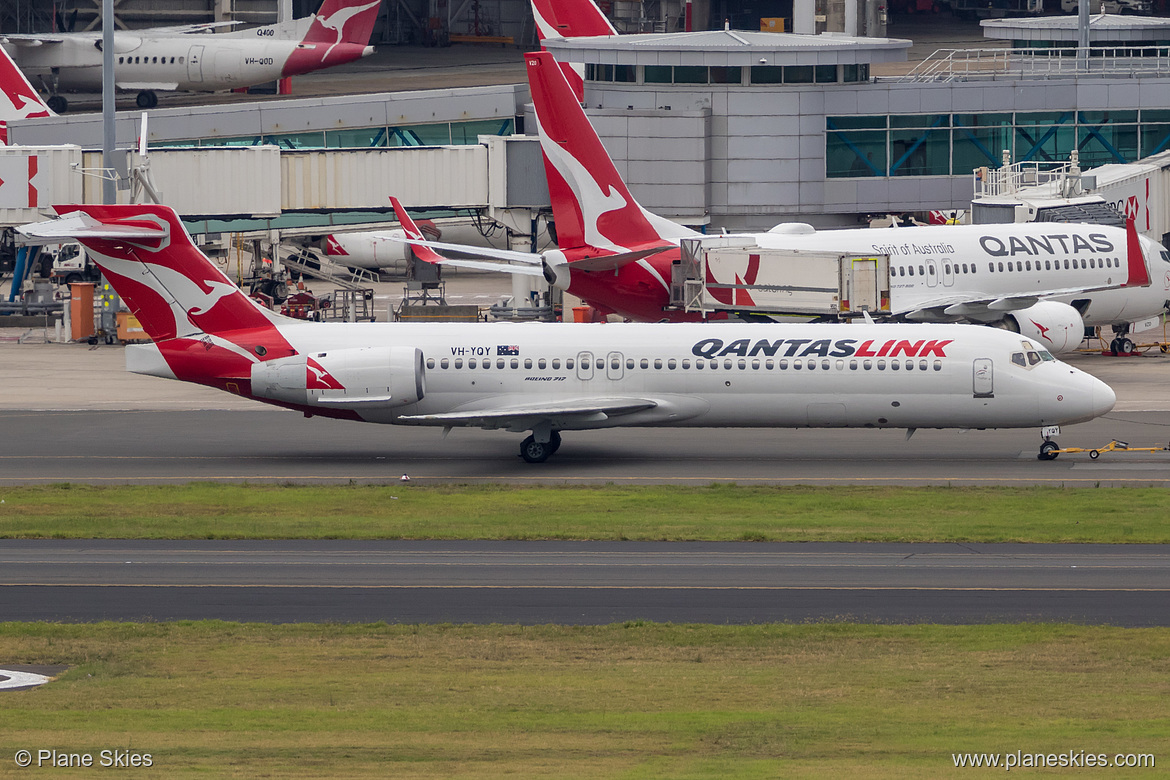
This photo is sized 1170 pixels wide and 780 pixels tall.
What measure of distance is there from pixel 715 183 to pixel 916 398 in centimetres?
2985

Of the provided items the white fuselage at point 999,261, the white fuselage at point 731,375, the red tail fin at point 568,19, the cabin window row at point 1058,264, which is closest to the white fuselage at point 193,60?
the red tail fin at point 568,19

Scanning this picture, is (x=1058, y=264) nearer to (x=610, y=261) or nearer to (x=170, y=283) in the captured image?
(x=610, y=261)

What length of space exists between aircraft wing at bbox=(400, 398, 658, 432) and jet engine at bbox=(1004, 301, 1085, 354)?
19245 millimetres

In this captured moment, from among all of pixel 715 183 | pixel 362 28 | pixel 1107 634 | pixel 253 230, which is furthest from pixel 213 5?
pixel 1107 634

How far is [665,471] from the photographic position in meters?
43.3

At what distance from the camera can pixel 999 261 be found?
197 feet

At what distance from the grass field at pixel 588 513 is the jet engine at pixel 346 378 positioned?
11.3 feet

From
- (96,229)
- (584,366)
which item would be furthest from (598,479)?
(96,229)

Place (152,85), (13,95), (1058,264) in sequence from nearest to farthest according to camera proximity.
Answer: (1058,264), (13,95), (152,85)

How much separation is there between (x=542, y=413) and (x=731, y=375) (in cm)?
509

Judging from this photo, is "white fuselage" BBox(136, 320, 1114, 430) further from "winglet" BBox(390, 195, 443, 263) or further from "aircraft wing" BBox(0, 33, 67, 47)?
"aircraft wing" BBox(0, 33, 67, 47)

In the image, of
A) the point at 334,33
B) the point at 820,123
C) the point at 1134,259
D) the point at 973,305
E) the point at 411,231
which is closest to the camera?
the point at 973,305

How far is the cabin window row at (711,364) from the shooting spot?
43469 millimetres

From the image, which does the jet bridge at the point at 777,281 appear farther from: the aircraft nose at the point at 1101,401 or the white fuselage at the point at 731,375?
the aircraft nose at the point at 1101,401
